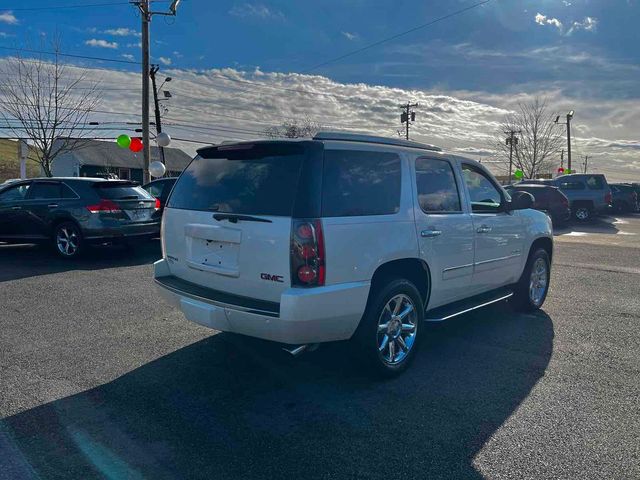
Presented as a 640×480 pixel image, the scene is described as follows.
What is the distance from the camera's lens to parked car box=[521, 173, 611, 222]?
21.7 meters

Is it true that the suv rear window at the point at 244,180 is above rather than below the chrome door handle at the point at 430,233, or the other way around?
above

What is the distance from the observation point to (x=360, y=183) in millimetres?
4059

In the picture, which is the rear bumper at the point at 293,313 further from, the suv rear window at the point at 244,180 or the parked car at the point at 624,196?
the parked car at the point at 624,196

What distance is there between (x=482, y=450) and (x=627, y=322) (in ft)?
12.8

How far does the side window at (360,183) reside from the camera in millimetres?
3809

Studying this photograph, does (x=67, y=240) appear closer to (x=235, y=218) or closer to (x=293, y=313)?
(x=235, y=218)

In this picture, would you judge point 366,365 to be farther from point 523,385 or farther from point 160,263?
point 160,263

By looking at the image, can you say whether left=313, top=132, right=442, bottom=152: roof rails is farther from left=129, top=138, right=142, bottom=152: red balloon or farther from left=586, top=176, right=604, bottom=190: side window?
left=586, top=176, right=604, bottom=190: side window

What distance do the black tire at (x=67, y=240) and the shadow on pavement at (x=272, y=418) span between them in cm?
579

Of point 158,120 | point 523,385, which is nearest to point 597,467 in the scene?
point 523,385

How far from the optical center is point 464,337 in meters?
5.44

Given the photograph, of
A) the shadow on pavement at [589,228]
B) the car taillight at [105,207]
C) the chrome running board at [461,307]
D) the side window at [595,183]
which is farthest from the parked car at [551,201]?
the chrome running board at [461,307]

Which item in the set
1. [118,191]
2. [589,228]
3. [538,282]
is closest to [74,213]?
[118,191]

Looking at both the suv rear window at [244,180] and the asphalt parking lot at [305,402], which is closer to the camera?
→ the asphalt parking lot at [305,402]
